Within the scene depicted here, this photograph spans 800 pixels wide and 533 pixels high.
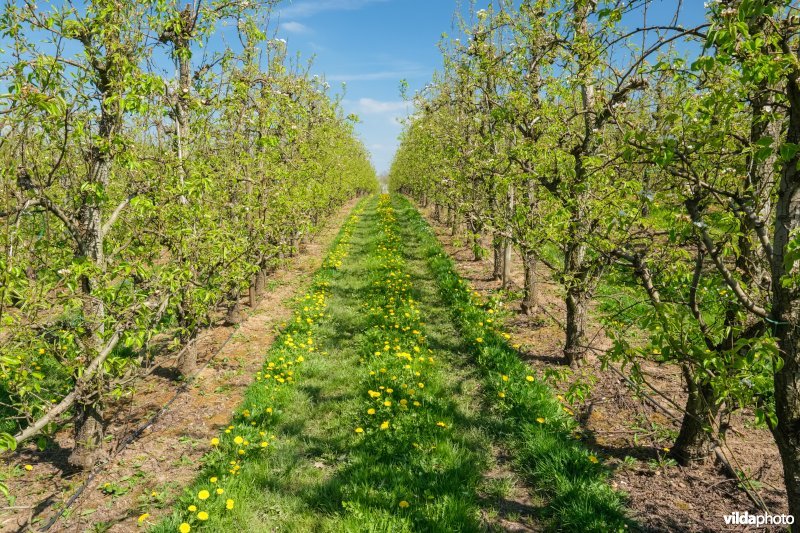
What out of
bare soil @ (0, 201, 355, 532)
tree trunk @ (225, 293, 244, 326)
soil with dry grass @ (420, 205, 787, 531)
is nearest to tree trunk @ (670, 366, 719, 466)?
soil with dry grass @ (420, 205, 787, 531)

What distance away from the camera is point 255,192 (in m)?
9.52

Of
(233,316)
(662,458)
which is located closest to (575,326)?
(662,458)

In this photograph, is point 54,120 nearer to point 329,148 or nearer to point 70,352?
point 70,352

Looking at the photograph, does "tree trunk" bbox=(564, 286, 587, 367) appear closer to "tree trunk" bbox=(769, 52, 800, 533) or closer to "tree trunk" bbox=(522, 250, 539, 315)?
"tree trunk" bbox=(522, 250, 539, 315)

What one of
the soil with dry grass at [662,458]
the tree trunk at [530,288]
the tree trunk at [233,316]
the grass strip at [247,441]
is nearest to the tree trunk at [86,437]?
the grass strip at [247,441]

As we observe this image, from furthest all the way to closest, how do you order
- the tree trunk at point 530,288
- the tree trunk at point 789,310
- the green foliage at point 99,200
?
the tree trunk at point 530,288 → the green foliage at point 99,200 → the tree trunk at point 789,310

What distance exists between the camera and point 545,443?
16.2ft

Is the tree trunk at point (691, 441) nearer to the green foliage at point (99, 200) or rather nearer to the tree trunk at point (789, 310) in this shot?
the tree trunk at point (789, 310)

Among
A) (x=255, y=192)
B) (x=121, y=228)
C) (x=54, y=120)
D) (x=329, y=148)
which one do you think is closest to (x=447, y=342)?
(x=255, y=192)

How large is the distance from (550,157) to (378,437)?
4.57 metres

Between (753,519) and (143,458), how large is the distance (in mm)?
6206

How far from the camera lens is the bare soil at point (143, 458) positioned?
424 cm

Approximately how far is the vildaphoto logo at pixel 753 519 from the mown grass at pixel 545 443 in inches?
34.4

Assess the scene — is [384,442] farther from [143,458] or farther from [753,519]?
[753,519]
